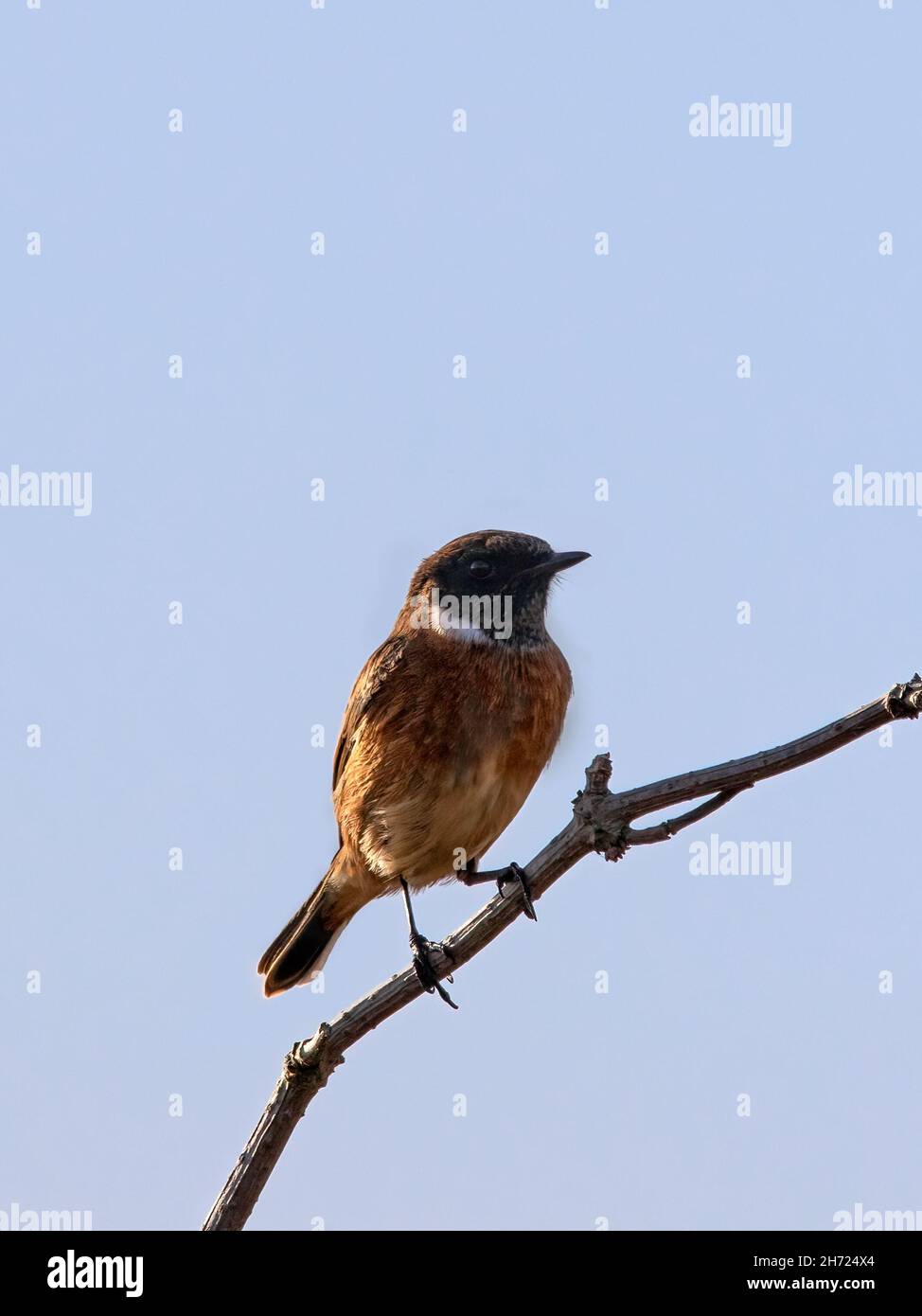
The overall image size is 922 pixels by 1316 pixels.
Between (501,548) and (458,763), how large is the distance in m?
1.36

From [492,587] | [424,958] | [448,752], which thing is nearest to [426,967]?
[424,958]

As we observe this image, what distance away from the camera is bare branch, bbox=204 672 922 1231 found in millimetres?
5074

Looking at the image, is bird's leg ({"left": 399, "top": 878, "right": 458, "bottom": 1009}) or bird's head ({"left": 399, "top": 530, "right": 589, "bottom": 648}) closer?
bird's leg ({"left": 399, "top": 878, "right": 458, "bottom": 1009})

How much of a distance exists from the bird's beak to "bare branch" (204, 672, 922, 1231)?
2.46 metres

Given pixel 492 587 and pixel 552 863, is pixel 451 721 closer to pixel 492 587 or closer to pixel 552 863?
pixel 492 587

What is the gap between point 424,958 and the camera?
7426mm

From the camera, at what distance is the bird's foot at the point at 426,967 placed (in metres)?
6.96

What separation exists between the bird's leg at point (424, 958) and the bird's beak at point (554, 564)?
1.91 m

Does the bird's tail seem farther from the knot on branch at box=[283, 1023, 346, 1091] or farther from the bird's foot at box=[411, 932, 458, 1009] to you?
the knot on branch at box=[283, 1023, 346, 1091]

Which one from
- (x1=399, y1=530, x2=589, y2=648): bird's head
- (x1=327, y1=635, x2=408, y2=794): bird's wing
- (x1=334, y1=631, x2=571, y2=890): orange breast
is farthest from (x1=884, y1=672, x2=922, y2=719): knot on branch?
(x1=327, y1=635, x2=408, y2=794): bird's wing
